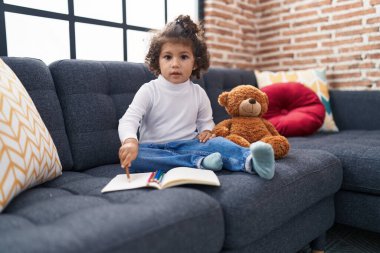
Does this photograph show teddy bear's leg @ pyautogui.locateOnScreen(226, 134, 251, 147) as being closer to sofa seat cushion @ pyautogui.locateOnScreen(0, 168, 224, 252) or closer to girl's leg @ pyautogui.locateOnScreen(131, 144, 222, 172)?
girl's leg @ pyautogui.locateOnScreen(131, 144, 222, 172)

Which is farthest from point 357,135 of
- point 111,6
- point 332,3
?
point 111,6

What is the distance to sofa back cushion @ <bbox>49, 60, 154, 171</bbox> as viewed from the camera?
142cm

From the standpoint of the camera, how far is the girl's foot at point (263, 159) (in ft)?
3.51

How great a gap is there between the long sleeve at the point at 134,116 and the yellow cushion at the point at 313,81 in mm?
1182

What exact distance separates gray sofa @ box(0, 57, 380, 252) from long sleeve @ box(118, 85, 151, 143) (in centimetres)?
16

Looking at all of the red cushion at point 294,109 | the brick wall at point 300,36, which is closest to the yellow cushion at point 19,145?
the red cushion at point 294,109

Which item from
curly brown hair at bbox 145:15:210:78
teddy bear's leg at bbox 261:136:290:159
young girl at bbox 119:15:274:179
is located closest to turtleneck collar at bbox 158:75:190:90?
young girl at bbox 119:15:274:179

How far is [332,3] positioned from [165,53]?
1.71 metres

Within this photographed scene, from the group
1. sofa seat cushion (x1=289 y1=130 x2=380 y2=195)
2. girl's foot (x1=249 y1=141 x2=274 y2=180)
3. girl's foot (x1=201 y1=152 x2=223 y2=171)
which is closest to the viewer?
girl's foot (x1=249 y1=141 x2=274 y2=180)

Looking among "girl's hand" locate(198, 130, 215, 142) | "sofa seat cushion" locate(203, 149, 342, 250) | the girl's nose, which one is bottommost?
"sofa seat cushion" locate(203, 149, 342, 250)

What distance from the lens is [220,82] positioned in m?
2.16

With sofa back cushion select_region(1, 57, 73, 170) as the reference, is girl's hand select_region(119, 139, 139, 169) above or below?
below

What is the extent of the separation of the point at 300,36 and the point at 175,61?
1699 millimetres

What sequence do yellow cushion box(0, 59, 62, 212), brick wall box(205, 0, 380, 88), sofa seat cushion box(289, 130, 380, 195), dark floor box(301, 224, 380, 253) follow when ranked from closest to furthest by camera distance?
1. yellow cushion box(0, 59, 62, 212)
2. sofa seat cushion box(289, 130, 380, 195)
3. dark floor box(301, 224, 380, 253)
4. brick wall box(205, 0, 380, 88)
